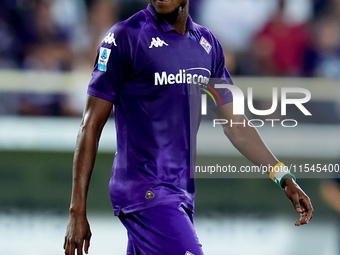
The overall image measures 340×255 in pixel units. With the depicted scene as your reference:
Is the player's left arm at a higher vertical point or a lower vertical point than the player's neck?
lower

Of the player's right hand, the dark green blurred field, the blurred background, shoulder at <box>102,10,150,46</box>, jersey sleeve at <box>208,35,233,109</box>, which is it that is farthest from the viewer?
the dark green blurred field

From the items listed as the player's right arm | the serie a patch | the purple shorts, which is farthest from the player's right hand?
the serie a patch

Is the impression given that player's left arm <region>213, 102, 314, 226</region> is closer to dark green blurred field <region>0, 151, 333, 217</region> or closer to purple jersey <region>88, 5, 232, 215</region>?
purple jersey <region>88, 5, 232, 215</region>

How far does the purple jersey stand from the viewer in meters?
3.84

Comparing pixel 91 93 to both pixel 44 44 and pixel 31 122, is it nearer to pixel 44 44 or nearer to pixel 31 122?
pixel 31 122

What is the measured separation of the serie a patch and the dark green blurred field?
4217mm

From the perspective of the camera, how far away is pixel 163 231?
3770 mm

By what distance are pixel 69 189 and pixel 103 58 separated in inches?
173

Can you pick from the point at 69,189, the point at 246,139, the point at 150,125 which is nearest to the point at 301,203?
the point at 246,139

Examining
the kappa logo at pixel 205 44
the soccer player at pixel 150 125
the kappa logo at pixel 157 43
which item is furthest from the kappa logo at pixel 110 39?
the kappa logo at pixel 205 44

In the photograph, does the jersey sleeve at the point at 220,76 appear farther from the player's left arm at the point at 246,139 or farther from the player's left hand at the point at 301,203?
the player's left hand at the point at 301,203

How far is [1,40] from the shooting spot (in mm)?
8828

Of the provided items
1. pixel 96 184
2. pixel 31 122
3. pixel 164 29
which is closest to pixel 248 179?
pixel 96 184

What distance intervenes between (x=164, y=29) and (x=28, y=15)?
5530 mm
